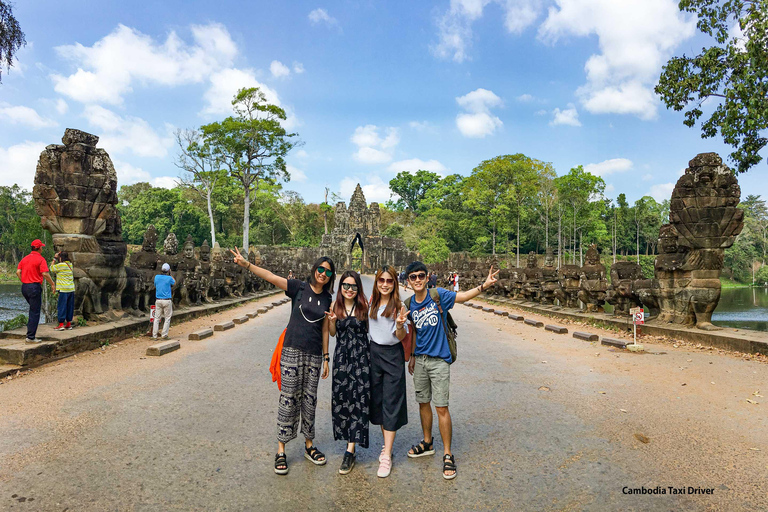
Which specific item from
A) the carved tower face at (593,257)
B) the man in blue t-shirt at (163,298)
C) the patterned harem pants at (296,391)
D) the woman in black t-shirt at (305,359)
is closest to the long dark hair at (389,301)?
the woman in black t-shirt at (305,359)

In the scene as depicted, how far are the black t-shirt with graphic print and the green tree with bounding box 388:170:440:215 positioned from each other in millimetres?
72382

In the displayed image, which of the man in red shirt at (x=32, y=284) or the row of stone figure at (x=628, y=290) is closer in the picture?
the man in red shirt at (x=32, y=284)

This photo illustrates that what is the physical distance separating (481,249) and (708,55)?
3813 cm

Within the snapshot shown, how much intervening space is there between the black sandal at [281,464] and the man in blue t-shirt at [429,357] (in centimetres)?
92

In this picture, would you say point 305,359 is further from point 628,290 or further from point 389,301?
point 628,290

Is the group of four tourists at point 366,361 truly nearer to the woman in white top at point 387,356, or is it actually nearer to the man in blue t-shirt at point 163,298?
the woman in white top at point 387,356

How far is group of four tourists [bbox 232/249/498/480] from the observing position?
10.9ft

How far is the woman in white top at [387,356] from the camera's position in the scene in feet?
10.8

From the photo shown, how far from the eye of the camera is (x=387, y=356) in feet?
11.0

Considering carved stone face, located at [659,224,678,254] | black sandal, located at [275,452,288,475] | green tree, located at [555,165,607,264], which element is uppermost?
green tree, located at [555,165,607,264]

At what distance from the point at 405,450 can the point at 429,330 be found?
3.34 feet

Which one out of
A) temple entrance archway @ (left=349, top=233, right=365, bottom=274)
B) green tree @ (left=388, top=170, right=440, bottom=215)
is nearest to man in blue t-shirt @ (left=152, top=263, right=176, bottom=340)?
temple entrance archway @ (left=349, top=233, right=365, bottom=274)

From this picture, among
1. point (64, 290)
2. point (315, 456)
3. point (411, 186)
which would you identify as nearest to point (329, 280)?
point (315, 456)

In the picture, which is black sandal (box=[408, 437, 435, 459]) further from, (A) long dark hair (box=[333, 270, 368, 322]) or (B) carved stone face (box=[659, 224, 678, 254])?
(B) carved stone face (box=[659, 224, 678, 254])
